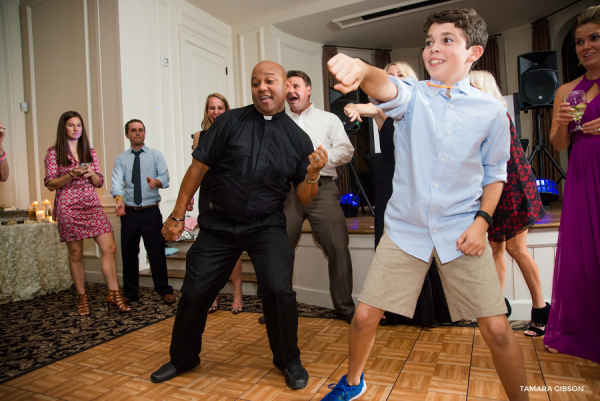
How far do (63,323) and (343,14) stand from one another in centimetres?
551

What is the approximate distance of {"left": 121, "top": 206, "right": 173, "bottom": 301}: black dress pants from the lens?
338 centimetres

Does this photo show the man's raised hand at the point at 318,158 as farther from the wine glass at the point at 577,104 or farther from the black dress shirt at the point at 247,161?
the wine glass at the point at 577,104

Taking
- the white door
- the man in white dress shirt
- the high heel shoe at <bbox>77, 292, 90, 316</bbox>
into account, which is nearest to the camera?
the man in white dress shirt

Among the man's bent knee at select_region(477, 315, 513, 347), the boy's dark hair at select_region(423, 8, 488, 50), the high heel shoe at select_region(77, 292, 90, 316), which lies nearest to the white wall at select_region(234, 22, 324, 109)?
the high heel shoe at select_region(77, 292, 90, 316)

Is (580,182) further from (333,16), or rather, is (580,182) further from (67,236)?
(333,16)

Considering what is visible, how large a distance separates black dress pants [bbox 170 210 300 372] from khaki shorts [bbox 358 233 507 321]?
0.58 m

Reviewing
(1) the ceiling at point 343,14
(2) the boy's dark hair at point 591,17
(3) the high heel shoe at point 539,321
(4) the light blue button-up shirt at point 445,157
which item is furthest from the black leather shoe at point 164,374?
(1) the ceiling at point 343,14

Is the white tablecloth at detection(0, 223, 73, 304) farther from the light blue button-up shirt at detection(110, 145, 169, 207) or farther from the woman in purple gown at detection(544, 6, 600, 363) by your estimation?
the woman in purple gown at detection(544, 6, 600, 363)

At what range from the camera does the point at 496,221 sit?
5.06 feet

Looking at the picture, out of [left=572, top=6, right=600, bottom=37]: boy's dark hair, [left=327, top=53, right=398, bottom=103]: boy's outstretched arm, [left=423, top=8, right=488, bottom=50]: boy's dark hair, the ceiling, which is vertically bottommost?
[left=327, top=53, right=398, bottom=103]: boy's outstretched arm

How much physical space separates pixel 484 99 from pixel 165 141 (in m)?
4.35

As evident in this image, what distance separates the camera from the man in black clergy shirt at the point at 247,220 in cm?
180

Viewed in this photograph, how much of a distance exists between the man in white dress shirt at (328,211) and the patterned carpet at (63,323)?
0.33 metres

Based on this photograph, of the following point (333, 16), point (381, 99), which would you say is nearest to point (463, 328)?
point (381, 99)
